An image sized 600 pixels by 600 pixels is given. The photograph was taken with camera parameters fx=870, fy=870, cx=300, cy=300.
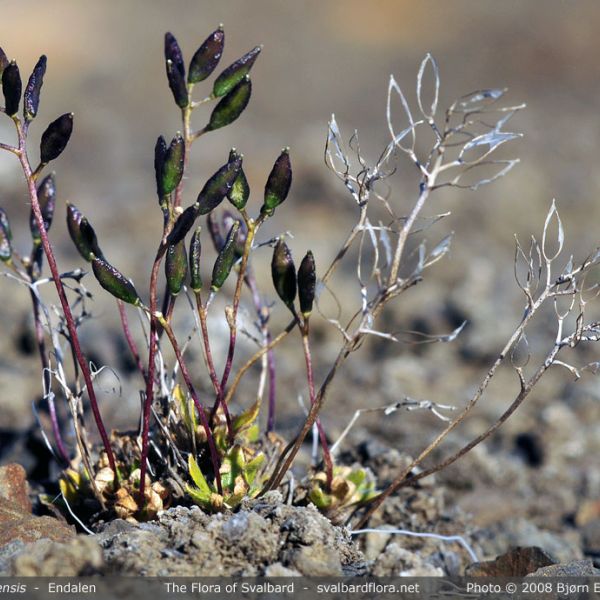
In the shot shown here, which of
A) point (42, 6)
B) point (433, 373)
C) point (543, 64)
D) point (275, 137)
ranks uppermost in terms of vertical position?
point (42, 6)

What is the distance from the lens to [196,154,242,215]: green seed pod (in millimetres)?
2082

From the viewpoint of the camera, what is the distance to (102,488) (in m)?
2.40

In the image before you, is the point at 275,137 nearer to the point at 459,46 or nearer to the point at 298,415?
the point at 459,46

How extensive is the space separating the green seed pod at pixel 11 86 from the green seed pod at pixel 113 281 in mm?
434

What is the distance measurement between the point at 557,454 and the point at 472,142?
7.44 ft

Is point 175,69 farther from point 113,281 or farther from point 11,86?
point 113,281

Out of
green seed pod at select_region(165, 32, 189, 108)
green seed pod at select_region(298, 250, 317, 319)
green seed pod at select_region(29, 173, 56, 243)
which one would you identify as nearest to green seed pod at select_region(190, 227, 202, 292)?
green seed pod at select_region(298, 250, 317, 319)

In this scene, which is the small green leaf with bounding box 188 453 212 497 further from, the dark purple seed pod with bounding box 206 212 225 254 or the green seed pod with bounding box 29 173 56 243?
the green seed pod with bounding box 29 173 56 243

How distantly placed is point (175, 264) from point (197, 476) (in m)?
0.59

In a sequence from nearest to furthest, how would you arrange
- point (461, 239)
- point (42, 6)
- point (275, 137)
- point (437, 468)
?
1. point (437, 468)
2. point (461, 239)
3. point (275, 137)
4. point (42, 6)

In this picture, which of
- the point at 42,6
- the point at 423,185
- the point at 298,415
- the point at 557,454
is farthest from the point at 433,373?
the point at 42,6
